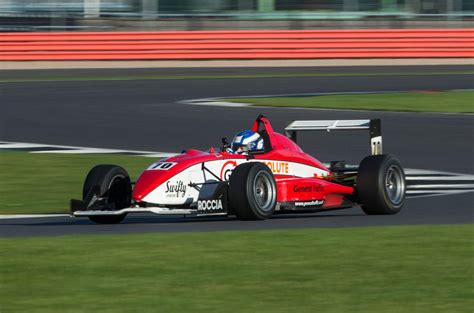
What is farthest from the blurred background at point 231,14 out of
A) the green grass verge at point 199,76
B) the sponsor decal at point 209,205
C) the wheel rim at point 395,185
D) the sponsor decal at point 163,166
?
the sponsor decal at point 209,205

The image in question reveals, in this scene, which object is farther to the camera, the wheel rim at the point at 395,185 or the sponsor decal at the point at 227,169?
the wheel rim at the point at 395,185

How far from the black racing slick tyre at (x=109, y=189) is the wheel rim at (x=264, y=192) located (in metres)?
1.28

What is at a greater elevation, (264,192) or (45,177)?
(264,192)

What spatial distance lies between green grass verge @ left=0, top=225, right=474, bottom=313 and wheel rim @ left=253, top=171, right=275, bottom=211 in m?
0.67

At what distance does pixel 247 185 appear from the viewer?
1095 centimetres

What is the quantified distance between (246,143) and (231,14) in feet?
86.3

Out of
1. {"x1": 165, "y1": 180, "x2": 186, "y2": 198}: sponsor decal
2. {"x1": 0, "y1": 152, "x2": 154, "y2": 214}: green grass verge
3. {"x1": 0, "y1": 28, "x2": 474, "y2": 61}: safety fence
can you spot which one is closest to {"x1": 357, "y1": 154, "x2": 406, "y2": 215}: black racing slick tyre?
{"x1": 165, "y1": 180, "x2": 186, "y2": 198}: sponsor decal

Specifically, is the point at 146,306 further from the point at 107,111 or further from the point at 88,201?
the point at 107,111

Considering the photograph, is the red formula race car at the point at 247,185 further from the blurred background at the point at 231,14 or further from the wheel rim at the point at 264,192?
the blurred background at the point at 231,14

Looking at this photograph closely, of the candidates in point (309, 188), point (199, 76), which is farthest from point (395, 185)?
point (199, 76)

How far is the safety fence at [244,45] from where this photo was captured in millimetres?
34156

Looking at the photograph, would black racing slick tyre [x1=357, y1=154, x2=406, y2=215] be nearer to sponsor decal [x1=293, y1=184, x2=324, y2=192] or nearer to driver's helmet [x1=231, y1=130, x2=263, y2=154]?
sponsor decal [x1=293, y1=184, x2=324, y2=192]

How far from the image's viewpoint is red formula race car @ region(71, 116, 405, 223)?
36.5 ft

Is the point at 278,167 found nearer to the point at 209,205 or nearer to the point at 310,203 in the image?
the point at 310,203
